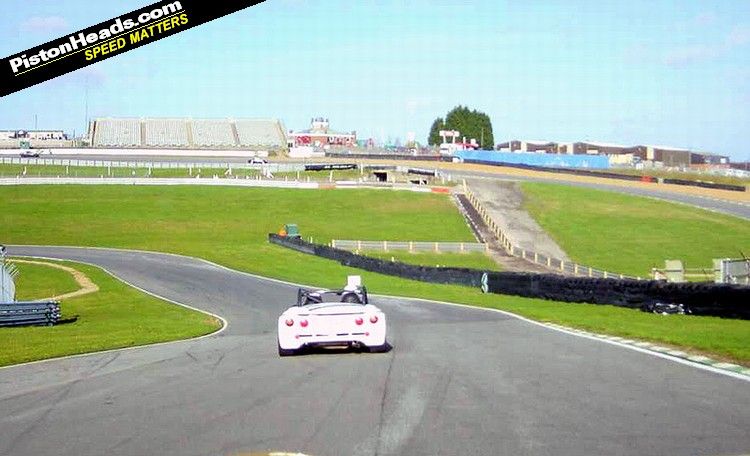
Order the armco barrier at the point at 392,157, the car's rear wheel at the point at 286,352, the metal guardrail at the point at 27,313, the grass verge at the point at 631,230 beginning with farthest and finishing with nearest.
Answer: the armco barrier at the point at 392,157, the grass verge at the point at 631,230, the metal guardrail at the point at 27,313, the car's rear wheel at the point at 286,352

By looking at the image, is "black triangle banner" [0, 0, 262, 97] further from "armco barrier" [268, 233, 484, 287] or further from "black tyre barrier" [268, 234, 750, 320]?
"armco barrier" [268, 233, 484, 287]

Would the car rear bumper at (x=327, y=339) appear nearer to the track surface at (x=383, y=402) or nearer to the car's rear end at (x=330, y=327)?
the car's rear end at (x=330, y=327)

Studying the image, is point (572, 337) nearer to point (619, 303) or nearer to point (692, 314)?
point (692, 314)

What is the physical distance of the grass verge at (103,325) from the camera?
19.6 meters

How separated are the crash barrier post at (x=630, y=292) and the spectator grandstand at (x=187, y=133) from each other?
117m

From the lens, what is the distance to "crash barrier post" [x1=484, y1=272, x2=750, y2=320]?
75.4ft

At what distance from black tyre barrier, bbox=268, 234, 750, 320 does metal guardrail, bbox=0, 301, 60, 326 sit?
15.3 m

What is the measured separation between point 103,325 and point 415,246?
38086 mm

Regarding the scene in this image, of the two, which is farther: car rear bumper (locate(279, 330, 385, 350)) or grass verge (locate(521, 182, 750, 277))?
grass verge (locate(521, 182, 750, 277))

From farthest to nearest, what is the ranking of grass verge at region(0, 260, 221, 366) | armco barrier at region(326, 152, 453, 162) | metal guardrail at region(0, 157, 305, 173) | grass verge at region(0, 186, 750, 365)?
armco barrier at region(326, 152, 453, 162), metal guardrail at region(0, 157, 305, 173), grass verge at region(0, 186, 750, 365), grass verge at region(0, 260, 221, 366)

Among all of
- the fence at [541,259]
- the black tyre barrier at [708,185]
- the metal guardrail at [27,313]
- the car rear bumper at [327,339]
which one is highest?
the car rear bumper at [327,339]

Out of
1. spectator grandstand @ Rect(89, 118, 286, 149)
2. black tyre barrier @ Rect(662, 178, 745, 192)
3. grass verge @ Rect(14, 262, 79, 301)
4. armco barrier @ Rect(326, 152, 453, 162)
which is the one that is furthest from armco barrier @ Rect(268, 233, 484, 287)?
spectator grandstand @ Rect(89, 118, 286, 149)

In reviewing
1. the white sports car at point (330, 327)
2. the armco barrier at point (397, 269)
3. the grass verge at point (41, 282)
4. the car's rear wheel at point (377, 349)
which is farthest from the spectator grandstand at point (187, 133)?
the white sports car at point (330, 327)

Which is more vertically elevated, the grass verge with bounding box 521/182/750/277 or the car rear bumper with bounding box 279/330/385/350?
the car rear bumper with bounding box 279/330/385/350
